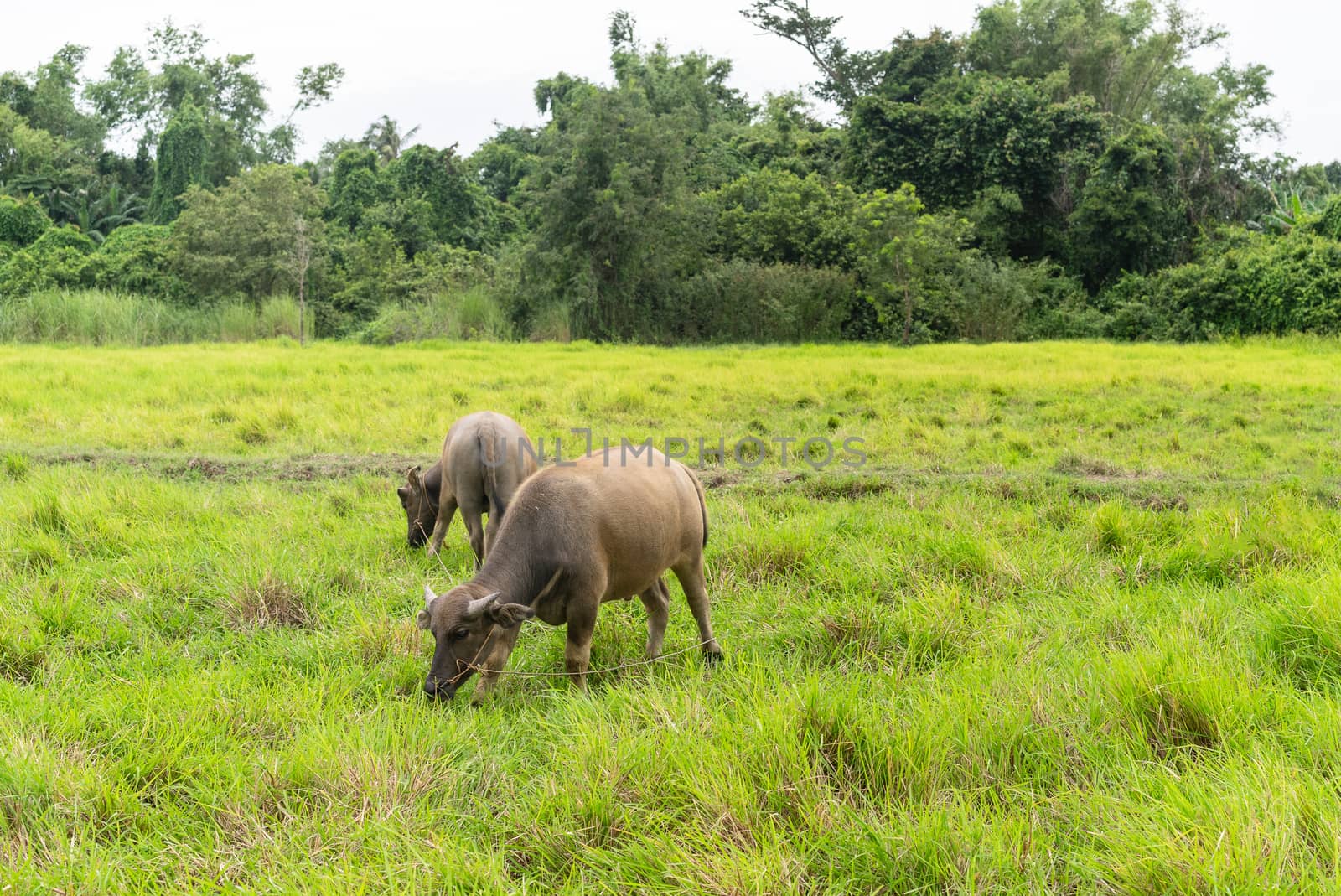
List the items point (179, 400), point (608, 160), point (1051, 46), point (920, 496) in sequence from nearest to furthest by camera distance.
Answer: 1. point (920, 496)
2. point (179, 400)
3. point (608, 160)
4. point (1051, 46)

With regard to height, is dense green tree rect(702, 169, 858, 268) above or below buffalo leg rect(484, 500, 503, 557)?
above

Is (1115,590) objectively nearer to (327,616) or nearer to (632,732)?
(632,732)

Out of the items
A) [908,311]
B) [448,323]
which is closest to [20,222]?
[448,323]

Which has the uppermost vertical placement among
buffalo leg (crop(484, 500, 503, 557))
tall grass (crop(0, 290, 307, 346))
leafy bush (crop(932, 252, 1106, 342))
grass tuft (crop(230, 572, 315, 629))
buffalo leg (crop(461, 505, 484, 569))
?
leafy bush (crop(932, 252, 1106, 342))

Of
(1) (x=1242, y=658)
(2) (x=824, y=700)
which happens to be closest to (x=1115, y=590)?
(1) (x=1242, y=658)

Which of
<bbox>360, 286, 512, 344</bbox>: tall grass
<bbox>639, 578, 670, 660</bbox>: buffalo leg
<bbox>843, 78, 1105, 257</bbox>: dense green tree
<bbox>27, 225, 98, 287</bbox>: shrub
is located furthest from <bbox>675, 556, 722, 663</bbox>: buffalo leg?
<bbox>27, 225, 98, 287</bbox>: shrub

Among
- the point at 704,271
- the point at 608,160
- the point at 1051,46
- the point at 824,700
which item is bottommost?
the point at 824,700

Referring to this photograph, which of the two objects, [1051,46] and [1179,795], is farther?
[1051,46]

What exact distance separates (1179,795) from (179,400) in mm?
12517

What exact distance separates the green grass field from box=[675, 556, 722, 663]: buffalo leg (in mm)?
179

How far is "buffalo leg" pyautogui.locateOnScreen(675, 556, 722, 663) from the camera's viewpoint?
186 inches

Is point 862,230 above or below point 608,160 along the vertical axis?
below

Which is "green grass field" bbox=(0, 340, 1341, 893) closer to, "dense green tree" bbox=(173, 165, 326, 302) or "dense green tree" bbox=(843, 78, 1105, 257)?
"dense green tree" bbox=(173, 165, 326, 302)

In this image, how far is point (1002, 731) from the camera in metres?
3.33
